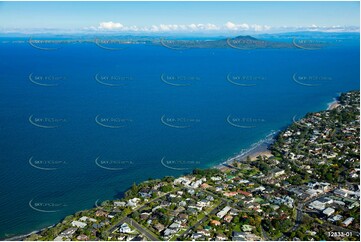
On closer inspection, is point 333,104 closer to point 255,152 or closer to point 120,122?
point 255,152

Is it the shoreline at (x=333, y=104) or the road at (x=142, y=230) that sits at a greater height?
the road at (x=142, y=230)

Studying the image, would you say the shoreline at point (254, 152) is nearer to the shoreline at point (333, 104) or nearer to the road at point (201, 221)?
the road at point (201, 221)

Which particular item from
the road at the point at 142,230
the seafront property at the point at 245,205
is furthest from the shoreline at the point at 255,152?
the road at the point at 142,230

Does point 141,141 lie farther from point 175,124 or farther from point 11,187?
point 11,187

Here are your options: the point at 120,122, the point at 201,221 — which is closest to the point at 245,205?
the point at 201,221

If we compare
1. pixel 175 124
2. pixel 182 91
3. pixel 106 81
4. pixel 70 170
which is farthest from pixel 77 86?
pixel 70 170

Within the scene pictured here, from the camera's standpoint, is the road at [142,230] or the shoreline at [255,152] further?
the shoreline at [255,152]
